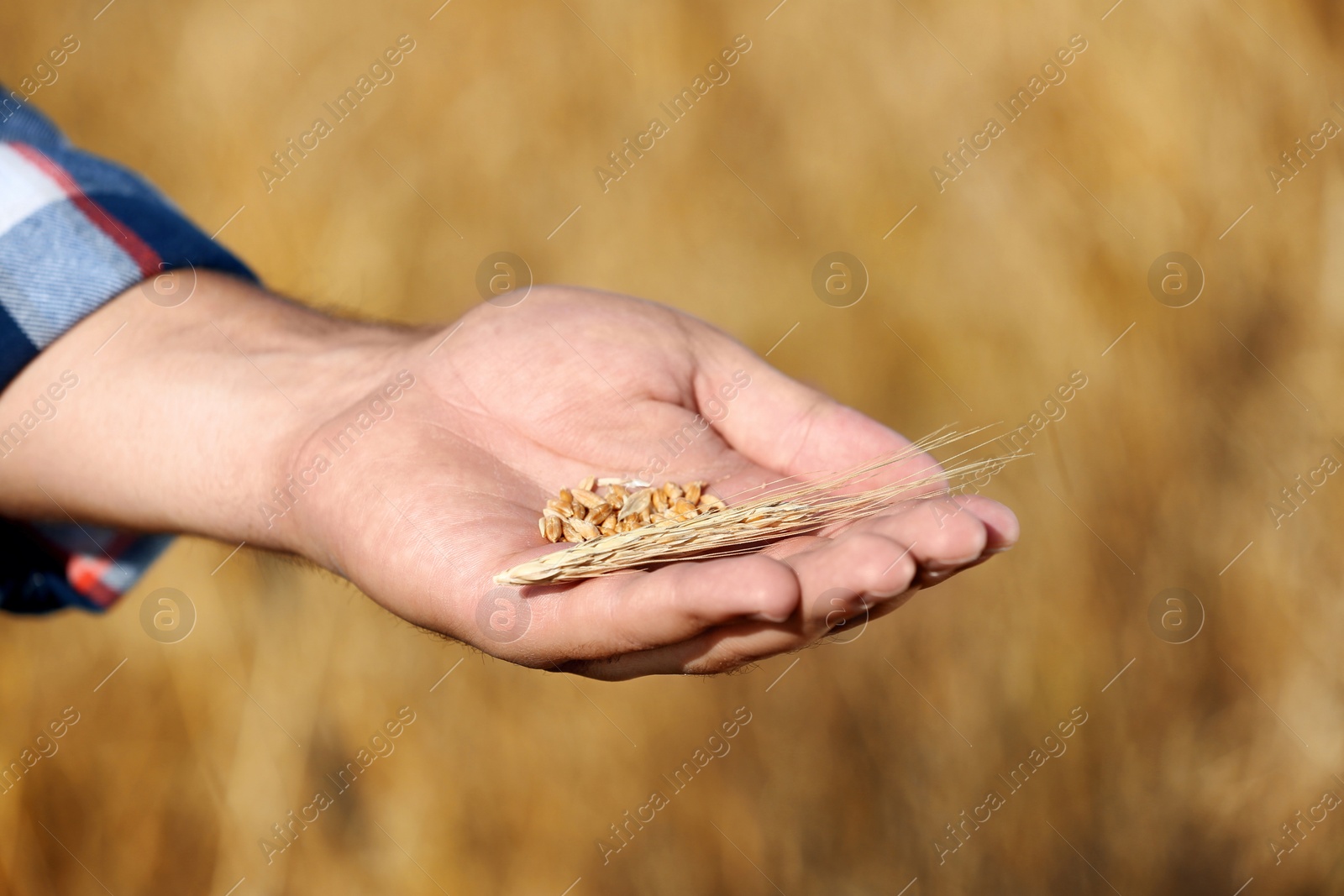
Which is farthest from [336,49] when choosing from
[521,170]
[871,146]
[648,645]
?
[648,645]

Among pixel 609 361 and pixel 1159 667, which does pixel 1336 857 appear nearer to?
pixel 1159 667

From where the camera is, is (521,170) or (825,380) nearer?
(825,380)

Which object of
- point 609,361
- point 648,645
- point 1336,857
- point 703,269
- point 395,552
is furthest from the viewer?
point 703,269

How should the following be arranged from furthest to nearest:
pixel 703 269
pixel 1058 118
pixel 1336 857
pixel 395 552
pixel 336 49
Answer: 1. pixel 336 49
2. pixel 703 269
3. pixel 1058 118
4. pixel 1336 857
5. pixel 395 552
